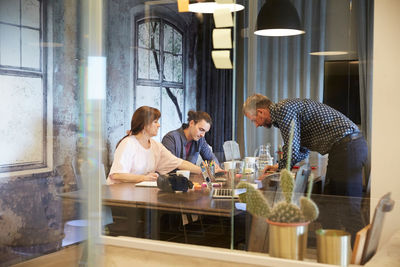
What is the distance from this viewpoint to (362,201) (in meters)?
1.95

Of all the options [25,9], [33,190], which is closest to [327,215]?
[33,190]

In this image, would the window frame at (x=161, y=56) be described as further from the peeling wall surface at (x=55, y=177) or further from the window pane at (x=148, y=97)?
the peeling wall surface at (x=55, y=177)

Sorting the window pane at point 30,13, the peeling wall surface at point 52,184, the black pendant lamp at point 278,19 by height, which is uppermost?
the window pane at point 30,13

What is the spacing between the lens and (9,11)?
347 cm

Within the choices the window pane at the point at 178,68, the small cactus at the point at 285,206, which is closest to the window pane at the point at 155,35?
the window pane at the point at 178,68

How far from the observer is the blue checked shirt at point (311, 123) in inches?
83.4

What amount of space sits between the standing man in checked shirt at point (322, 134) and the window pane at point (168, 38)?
42cm

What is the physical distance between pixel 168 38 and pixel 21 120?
5.40ft

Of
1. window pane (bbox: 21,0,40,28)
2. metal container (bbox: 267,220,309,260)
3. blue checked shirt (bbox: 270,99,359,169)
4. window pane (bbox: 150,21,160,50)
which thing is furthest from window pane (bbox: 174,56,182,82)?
window pane (bbox: 21,0,40,28)

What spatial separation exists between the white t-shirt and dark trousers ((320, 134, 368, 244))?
66 centimetres

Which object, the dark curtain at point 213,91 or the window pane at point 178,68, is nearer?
the dark curtain at point 213,91

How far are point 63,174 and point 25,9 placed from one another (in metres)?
1.15

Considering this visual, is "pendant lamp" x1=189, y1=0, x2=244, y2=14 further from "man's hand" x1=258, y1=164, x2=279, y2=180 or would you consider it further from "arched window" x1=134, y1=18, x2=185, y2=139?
"man's hand" x1=258, y1=164, x2=279, y2=180

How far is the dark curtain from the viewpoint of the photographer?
218 centimetres
